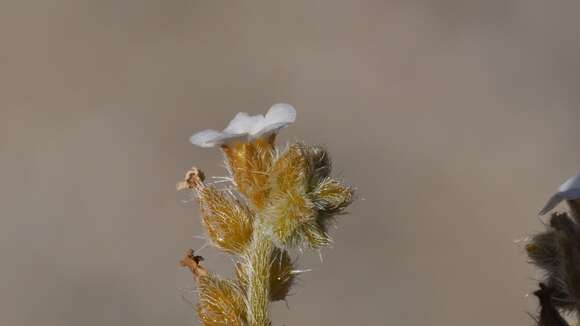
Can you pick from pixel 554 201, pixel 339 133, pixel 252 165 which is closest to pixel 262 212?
pixel 252 165

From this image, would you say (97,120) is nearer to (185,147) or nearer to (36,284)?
(185,147)

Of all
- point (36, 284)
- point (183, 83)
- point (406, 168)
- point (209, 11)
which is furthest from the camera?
point (209, 11)

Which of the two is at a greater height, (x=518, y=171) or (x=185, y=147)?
(x=185, y=147)

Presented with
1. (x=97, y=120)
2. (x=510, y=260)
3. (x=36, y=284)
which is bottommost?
(x=510, y=260)

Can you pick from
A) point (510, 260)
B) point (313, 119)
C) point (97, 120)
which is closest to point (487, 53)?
point (313, 119)

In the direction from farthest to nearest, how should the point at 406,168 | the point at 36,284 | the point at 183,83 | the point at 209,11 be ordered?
the point at 209,11
the point at 183,83
the point at 406,168
the point at 36,284

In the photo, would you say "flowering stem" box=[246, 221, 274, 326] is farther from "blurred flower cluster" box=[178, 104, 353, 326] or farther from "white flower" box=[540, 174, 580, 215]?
"white flower" box=[540, 174, 580, 215]

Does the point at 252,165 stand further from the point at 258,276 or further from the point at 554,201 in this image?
the point at 554,201
